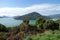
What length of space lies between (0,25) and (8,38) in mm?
3008

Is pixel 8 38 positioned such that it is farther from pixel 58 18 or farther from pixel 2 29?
pixel 58 18

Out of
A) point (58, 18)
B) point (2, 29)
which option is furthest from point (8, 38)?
point (58, 18)

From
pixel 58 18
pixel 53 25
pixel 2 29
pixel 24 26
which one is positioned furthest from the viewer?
pixel 58 18

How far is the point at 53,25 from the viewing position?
501 inches

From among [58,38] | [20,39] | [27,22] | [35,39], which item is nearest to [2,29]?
[27,22]

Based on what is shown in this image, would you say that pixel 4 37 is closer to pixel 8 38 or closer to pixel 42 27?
pixel 8 38

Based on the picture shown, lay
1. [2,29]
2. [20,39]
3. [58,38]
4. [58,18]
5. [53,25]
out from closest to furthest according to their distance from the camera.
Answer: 1. [58,38]
2. [20,39]
3. [2,29]
4. [53,25]
5. [58,18]

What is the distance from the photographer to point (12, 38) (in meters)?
8.62

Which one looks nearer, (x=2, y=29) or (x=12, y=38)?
(x=12, y=38)

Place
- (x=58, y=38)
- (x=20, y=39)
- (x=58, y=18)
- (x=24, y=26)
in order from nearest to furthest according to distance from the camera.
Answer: (x=58, y=38) → (x=20, y=39) → (x=24, y=26) → (x=58, y=18)

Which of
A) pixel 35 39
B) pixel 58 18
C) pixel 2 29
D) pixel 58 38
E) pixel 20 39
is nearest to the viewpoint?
pixel 58 38

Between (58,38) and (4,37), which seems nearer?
(58,38)

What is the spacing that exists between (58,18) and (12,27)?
5840 millimetres

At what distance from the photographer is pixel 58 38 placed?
6.35 meters
